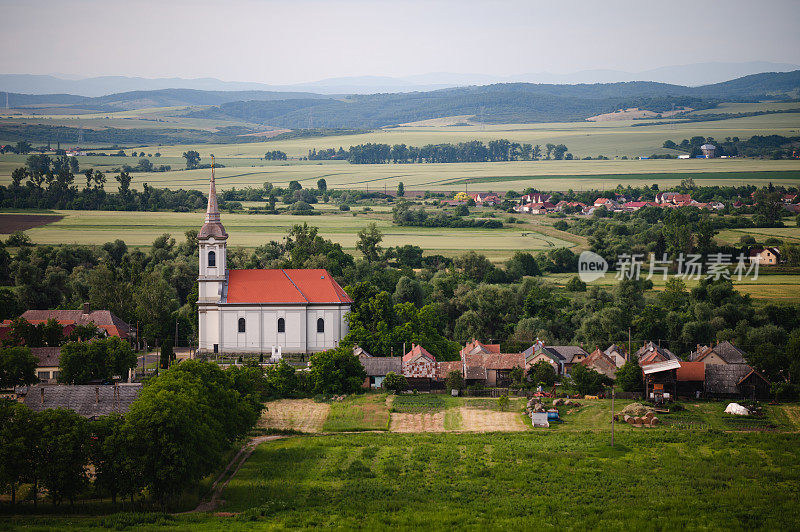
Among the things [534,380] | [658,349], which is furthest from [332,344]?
[658,349]

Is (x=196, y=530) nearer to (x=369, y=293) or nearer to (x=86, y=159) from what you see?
(x=369, y=293)

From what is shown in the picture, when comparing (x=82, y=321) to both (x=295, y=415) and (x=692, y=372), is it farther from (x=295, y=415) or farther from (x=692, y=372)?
(x=692, y=372)

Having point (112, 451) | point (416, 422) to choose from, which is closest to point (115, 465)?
point (112, 451)

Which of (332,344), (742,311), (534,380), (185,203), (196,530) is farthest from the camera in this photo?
(185,203)

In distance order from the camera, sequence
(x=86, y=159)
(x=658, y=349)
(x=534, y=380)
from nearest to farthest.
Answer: (x=534, y=380)
(x=658, y=349)
(x=86, y=159)

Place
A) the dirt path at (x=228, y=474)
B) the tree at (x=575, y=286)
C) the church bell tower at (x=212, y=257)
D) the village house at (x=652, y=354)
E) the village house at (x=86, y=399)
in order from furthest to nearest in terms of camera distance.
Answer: the tree at (x=575, y=286)
the church bell tower at (x=212, y=257)
the village house at (x=652, y=354)
the village house at (x=86, y=399)
the dirt path at (x=228, y=474)

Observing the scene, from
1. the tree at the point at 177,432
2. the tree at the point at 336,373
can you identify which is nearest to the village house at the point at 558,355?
the tree at the point at 336,373

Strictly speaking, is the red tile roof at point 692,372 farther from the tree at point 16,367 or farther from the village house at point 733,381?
the tree at point 16,367

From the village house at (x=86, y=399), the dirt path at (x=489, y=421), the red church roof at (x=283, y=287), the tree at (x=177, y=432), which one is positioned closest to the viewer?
the tree at (x=177, y=432)
